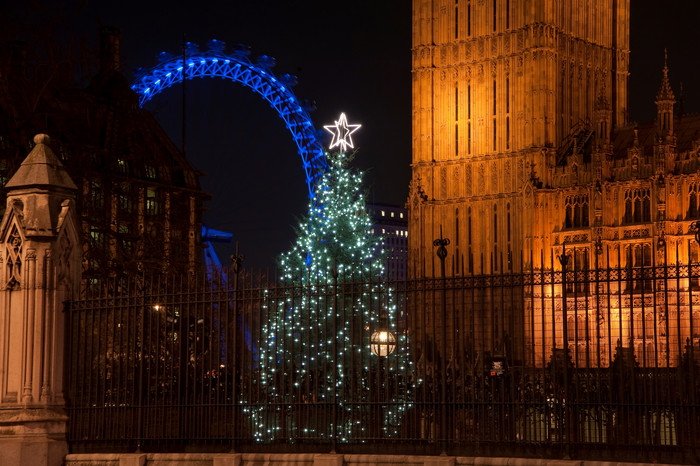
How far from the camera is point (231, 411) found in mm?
14438

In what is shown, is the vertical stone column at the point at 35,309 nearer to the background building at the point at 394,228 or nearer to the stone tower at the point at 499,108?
the stone tower at the point at 499,108

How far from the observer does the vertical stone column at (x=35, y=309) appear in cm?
1530

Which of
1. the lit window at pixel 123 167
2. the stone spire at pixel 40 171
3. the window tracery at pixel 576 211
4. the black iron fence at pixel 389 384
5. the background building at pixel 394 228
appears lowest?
the black iron fence at pixel 389 384

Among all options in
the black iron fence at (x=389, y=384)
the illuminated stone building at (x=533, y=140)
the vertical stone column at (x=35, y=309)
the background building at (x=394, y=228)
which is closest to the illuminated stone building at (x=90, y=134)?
the vertical stone column at (x=35, y=309)

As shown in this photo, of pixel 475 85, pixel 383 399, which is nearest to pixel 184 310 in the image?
pixel 383 399

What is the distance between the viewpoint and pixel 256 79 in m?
60.0

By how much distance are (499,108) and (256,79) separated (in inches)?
702

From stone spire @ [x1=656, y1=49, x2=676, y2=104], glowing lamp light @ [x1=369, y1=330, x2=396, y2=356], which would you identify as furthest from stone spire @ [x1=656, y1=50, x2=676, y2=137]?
glowing lamp light @ [x1=369, y1=330, x2=396, y2=356]

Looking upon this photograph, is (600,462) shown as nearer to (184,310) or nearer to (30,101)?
(184,310)

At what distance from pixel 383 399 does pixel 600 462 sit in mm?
2731

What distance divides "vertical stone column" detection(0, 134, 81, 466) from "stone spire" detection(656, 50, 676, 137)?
54.6 meters

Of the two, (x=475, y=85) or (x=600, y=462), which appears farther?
(x=475, y=85)

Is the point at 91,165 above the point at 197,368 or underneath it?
above

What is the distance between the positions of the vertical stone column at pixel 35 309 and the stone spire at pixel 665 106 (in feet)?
179
